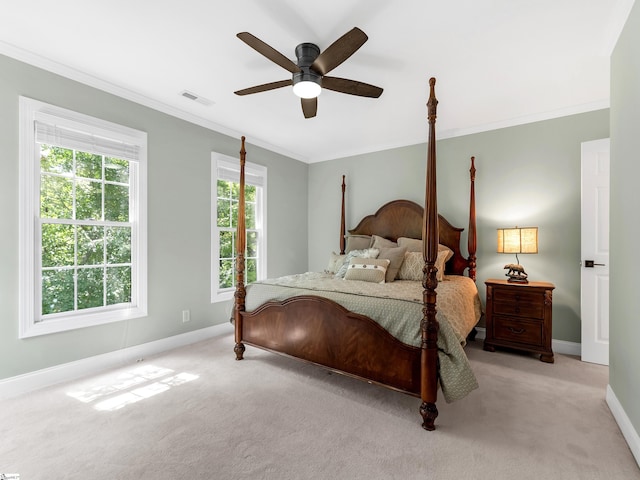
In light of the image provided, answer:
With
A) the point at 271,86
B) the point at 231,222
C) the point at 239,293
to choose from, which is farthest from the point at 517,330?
the point at 231,222

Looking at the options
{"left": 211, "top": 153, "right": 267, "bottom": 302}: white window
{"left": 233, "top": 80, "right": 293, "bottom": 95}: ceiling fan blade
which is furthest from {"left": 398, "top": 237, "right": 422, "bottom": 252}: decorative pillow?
{"left": 233, "top": 80, "right": 293, "bottom": 95}: ceiling fan blade

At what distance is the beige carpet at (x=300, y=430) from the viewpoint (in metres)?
1.60

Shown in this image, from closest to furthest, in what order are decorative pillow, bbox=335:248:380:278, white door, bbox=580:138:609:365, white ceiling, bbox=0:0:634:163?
white ceiling, bbox=0:0:634:163, white door, bbox=580:138:609:365, decorative pillow, bbox=335:248:380:278

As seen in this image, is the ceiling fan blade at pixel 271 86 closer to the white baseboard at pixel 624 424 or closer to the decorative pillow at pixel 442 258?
the decorative pillow at pixel 442 258

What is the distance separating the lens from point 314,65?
2.11 metres

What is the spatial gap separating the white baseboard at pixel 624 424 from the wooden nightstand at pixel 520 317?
0.85m

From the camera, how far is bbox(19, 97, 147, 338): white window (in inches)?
97.3

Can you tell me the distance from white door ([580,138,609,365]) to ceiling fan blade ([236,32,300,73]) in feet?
9.71

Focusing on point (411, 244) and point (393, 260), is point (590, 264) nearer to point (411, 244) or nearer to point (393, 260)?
point (411, 244)

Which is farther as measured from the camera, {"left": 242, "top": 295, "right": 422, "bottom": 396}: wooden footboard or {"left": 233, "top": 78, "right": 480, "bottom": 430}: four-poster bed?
{"left": 242, "top": 295, "right": 422, "bottom": 396}: wooden footboard

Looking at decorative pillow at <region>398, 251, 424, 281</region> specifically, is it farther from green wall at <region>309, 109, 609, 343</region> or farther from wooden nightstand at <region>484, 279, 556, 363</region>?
green wall at <region>309, 109, 609, 343</region>

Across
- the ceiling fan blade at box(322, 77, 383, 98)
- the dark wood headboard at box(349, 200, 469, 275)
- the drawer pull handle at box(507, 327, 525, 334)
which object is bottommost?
the drawer pull handle at box(507, 327, 525, 334)

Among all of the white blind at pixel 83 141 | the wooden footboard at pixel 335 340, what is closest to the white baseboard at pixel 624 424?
the wooden footboard at pixel 335 340

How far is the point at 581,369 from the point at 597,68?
264 centimetres
